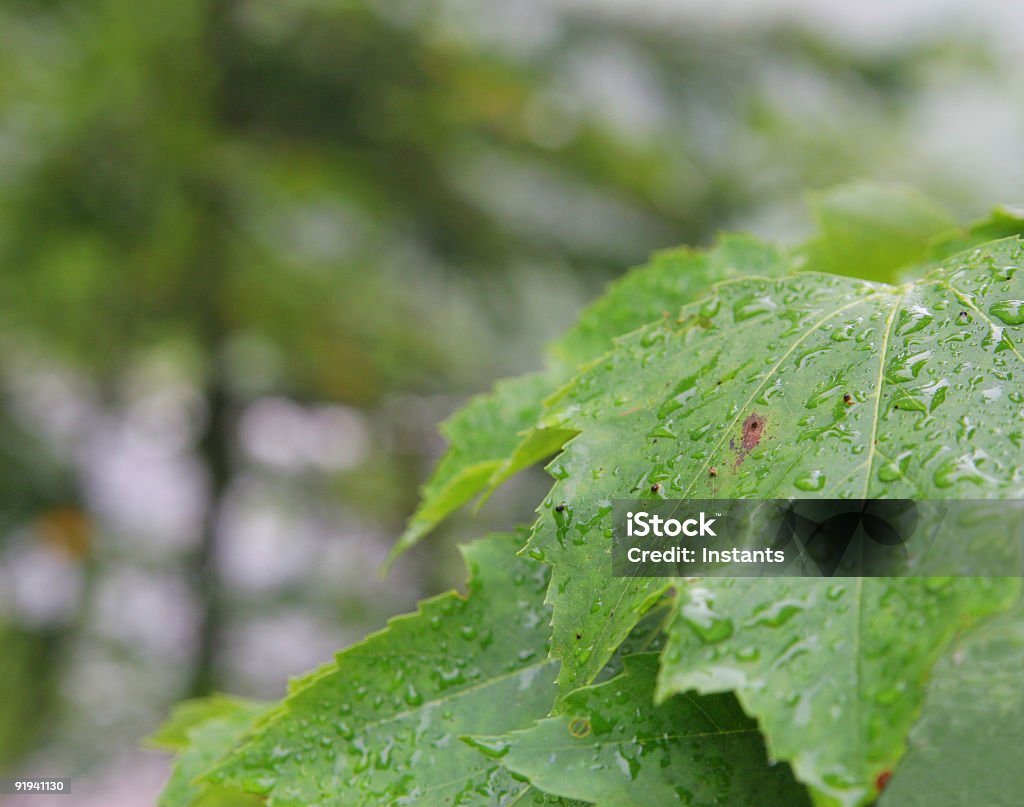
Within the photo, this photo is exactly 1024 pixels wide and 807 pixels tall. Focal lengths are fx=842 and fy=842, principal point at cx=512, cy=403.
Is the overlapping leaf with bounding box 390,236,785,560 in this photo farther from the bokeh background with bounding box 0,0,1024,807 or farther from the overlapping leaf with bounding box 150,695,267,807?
the bokeh background with bounding box 0,0,1024,807

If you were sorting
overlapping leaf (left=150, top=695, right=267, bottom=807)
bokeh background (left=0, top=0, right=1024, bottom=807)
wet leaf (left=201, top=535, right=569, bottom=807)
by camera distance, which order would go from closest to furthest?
wet leaf (left=201, top=535, right=569, bottom=807) → overlapping leaf (left=150, top=695, right=267, bottom=807) → bokeh background (left=0, top=0, right=1024, bottom=807)

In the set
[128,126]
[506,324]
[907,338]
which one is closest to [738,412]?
[907,338]

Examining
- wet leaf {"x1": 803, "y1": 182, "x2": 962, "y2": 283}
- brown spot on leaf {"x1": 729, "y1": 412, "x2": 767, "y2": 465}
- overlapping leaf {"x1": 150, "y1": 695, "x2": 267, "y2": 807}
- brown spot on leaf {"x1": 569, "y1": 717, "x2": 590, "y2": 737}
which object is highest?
wet leaf {"x1": 803, "y1": 182, "x2": 962, "y2": 283}

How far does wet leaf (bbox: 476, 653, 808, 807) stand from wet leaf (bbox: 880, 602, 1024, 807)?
37 millimetres

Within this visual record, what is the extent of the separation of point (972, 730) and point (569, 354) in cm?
28

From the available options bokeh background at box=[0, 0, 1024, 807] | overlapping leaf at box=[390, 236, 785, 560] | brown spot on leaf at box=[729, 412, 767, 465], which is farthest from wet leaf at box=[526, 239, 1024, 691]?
bokeh background at box=[0, 0, 1024, 807]

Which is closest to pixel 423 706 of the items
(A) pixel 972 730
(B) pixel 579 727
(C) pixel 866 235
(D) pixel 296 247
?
(B) pixel 579 727

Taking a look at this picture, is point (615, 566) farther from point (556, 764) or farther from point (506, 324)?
point (506, 324)

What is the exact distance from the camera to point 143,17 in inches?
93.5

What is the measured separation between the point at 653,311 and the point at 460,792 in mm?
253

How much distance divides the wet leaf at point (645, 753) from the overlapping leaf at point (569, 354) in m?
0.17

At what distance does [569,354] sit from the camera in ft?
1.50

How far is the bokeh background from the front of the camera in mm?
2393

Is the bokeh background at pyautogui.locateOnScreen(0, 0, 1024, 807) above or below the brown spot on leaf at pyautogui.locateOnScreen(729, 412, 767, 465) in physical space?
above
